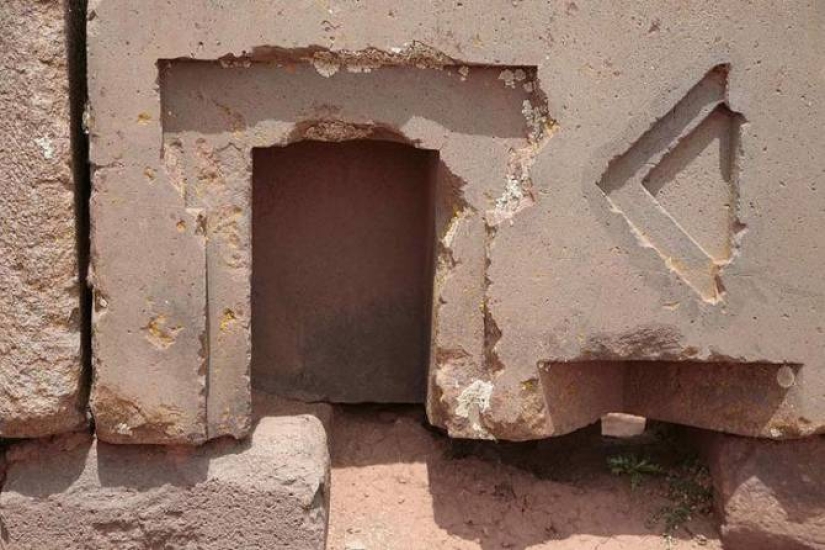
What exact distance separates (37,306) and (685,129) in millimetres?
2069

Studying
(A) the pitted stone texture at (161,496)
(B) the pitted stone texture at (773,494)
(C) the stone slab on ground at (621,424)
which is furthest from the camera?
(C) the stone slab on ground at (621,424)

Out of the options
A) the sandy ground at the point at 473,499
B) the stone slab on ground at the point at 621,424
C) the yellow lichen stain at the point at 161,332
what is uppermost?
the yellow lichen stain at the point at 161,332

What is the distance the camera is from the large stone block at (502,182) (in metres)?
3.12

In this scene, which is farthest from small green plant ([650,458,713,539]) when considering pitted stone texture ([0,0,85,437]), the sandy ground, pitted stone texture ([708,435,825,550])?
pitted stone texture ([0,0,85,437])

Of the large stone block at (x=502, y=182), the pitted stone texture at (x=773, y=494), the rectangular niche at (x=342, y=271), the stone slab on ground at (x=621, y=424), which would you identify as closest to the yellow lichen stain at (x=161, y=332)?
the large stone block at (x=502, y=182)

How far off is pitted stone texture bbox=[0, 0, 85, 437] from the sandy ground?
109cm

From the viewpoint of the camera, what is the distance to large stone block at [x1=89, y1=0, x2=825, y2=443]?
3.12 metres

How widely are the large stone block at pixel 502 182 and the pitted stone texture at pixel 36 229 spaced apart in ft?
0.31

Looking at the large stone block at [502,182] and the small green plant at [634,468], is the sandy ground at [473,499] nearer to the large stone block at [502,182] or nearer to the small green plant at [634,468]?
the small green plant at [634,468]

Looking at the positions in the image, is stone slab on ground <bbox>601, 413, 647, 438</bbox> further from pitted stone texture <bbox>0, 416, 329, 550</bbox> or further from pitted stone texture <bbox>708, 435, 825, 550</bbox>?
pitted stone texture <bbox>0, 416, 329, 550</bbox>

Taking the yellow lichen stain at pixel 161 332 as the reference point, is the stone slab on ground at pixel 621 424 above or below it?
below

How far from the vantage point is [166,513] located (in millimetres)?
3369

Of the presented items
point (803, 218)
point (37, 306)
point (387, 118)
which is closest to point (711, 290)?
point (803, 218)

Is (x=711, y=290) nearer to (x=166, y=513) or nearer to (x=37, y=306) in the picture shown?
(x=166, y=513)
